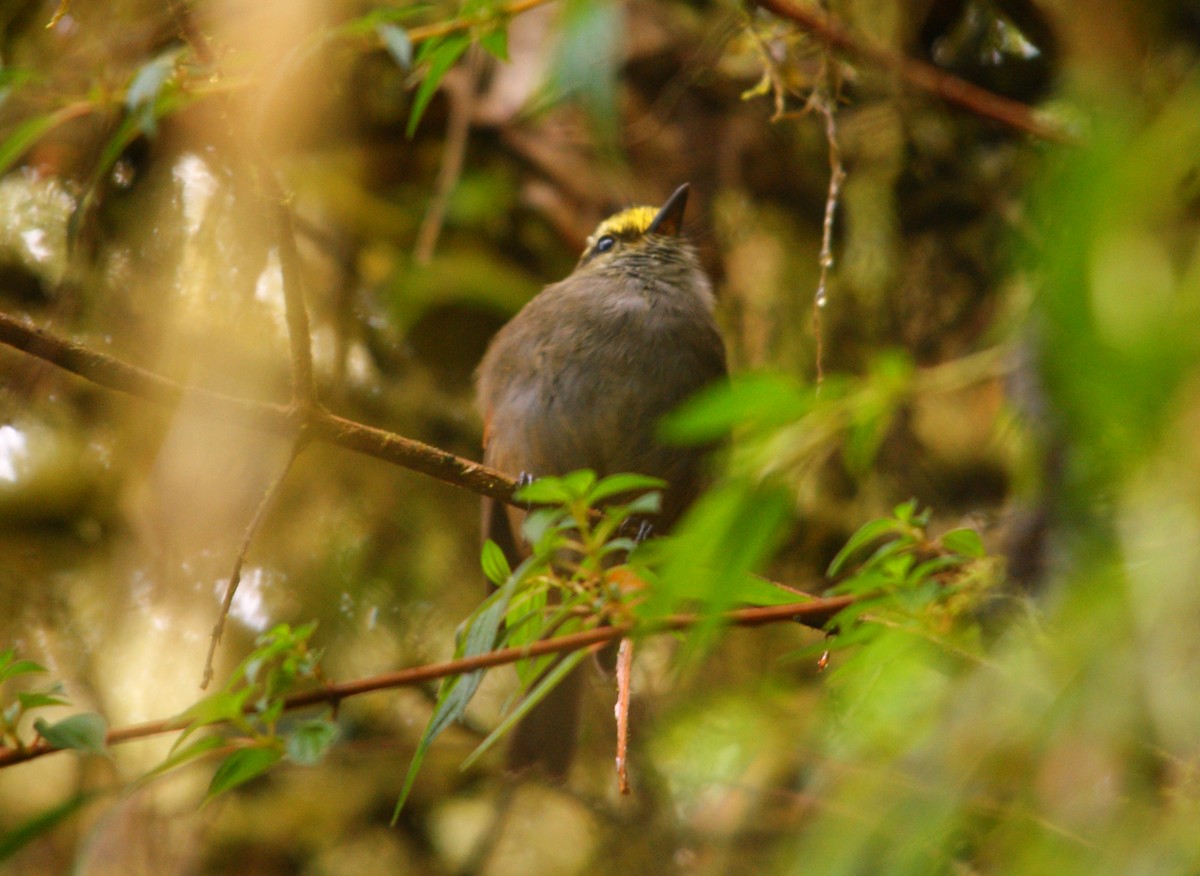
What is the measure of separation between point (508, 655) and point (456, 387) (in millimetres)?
2783

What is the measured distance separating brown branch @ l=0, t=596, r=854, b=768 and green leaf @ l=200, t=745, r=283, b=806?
0.10 meters

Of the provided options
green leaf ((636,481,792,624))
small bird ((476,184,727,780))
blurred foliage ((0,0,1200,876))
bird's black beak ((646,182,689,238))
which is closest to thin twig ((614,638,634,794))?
blurred foliage ((0,0,1200,876))

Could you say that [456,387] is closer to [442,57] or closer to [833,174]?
[833,174]

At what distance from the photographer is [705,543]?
112 centimetres

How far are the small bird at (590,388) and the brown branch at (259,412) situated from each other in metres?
1.30

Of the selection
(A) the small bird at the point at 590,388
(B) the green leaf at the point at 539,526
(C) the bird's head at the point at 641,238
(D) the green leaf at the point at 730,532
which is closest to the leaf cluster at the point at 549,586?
(B) the green leaf at the point at 539,526

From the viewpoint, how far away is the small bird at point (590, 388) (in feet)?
→ 11.8

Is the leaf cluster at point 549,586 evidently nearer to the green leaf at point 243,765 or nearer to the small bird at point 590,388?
the green leaf at point 243,765

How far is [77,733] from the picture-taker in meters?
1.61

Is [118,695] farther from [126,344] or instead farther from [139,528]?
[126,344]

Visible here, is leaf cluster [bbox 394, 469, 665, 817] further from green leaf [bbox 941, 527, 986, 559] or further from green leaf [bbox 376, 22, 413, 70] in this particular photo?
green leaf [bbox 376, 22, 413, 70]

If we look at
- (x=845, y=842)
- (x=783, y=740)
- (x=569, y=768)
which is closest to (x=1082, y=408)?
(x=845, y=842)

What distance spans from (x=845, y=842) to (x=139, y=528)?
274 cm

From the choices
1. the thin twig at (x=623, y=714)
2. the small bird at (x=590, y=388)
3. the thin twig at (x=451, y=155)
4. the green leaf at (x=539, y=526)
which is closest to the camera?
the green leaf at (x=539, y=526)
